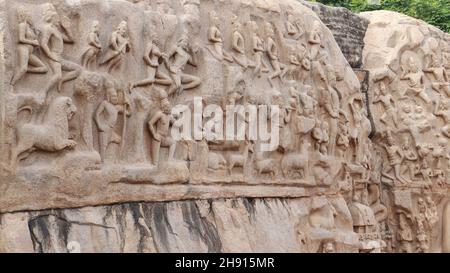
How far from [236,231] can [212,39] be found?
7.53 ft

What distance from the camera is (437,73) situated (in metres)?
11.7

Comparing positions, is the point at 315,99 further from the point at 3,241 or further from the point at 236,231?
the point at 3,241

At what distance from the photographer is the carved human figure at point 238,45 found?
317 inches

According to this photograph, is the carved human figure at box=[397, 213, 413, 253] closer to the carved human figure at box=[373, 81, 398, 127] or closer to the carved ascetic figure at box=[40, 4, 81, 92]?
the carved human figure at box=[373, 81, 398, 127]

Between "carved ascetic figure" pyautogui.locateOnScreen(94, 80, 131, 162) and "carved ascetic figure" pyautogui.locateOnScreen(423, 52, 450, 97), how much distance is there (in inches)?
278

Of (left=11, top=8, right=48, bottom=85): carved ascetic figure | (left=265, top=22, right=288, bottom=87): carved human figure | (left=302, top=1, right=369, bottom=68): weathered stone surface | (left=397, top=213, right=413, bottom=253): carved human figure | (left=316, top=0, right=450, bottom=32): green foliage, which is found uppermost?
(left=316, top=0, right=450, bottom=32): green foliage

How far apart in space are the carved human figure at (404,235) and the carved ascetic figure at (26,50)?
24.1 ft

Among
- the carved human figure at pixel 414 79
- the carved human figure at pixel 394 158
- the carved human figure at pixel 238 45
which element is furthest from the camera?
the carved human figure at pixel 414 79

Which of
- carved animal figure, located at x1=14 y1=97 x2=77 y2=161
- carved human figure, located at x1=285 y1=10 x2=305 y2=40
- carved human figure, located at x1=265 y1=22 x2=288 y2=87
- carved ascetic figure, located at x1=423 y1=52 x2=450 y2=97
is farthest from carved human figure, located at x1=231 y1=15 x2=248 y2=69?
carved ascetic figure, located at x1=423 y1=52 x2=450 y2=97

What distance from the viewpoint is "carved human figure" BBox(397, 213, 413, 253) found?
36.6 ft

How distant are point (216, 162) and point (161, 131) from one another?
91 centimetres

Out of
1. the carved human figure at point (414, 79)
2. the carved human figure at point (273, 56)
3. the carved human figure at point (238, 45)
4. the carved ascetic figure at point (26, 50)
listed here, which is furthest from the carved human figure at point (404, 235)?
the carved ascetic figure at point (26, 50)

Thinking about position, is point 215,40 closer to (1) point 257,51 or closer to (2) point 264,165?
(1) point 257,51

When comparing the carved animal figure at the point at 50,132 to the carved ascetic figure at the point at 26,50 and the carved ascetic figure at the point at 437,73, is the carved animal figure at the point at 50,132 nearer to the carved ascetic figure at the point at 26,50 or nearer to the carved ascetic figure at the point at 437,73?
the carved ascetic figure at the point at 26,50
